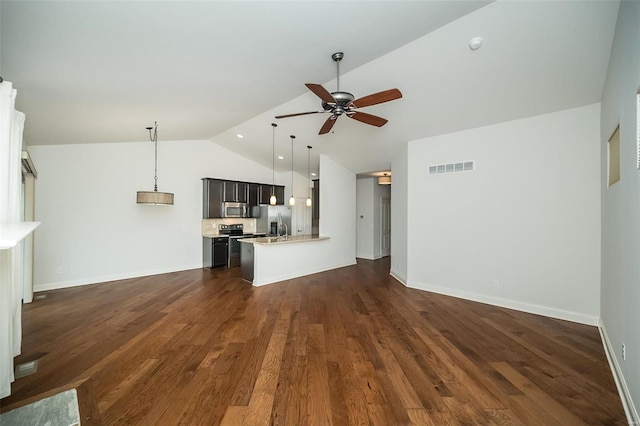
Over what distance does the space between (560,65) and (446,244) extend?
9.56ft

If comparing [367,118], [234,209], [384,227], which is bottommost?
[384,227]

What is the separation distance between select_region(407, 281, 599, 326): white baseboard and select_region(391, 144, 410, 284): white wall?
2.42 feet

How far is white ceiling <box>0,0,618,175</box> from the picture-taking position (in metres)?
2.21

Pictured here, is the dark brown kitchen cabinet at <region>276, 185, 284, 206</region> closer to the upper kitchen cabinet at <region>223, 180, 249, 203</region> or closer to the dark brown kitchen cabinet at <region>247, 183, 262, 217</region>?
the dark brown kitchen cabinet at <region>247, 183, 262, 217</region>

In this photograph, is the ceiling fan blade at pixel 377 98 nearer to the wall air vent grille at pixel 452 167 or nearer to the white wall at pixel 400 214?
the wall air vent grille at pixel 452 167

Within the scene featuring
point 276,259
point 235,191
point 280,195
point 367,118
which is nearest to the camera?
point 367,118

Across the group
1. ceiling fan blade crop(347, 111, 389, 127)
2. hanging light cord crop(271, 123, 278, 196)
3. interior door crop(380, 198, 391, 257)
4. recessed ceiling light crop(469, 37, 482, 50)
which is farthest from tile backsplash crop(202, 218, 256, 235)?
recessed ceiling light crop(469, 37, 482, 50)

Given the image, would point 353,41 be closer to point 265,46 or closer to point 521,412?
point 265,46

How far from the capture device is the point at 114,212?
5.82m

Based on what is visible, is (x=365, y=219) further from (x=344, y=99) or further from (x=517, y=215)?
(x=344, y=99)

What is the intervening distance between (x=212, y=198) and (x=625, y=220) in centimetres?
753

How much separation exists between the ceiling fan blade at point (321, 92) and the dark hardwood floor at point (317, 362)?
2.76m

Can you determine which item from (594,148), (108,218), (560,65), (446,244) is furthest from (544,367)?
(108,218)

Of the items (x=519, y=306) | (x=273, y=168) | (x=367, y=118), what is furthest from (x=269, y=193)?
(x=519, y=306)
